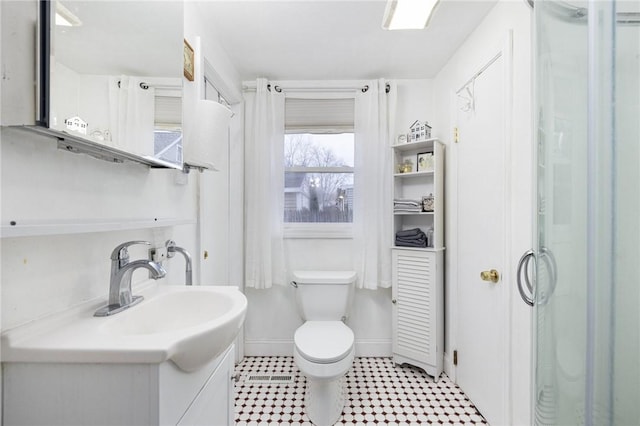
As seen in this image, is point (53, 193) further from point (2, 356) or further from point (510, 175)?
point (510, 175)

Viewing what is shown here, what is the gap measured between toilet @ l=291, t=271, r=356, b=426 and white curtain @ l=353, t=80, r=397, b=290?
199mm

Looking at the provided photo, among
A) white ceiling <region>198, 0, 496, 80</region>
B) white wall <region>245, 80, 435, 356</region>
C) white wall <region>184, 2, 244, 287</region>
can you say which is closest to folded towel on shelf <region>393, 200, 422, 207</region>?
white wall <region>245, 80, 435, 356</region>

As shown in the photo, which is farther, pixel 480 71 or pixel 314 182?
pixel 314 182

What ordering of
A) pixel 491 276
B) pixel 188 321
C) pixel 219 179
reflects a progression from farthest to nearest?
pixel 219 179
pixel 491 276
pixel 188 321

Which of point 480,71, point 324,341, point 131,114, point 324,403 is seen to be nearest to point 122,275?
point 131,114

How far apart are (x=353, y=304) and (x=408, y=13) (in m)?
1.95

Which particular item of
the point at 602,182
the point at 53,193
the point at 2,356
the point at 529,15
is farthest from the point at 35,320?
the point at 529,15

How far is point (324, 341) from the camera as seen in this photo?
5.22 ft

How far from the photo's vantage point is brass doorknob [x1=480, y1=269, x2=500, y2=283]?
1.38 m

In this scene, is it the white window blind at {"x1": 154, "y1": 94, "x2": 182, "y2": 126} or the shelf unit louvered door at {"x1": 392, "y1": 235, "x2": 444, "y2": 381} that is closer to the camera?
the white window blind at {"x1": 154, "y1": 94, "x2": 182, "y2": 126}

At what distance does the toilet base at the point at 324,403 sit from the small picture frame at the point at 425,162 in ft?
4.96

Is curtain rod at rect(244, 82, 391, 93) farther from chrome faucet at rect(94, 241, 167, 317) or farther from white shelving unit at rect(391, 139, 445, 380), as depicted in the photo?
chrome faucet at rect(94, 241, 167, 317)

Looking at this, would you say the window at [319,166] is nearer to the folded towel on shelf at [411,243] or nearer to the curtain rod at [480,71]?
the folded towel on shelf at [411,243]

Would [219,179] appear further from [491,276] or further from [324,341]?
[491,276]
